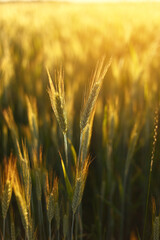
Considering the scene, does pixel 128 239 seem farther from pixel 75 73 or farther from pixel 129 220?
pixel 75 73

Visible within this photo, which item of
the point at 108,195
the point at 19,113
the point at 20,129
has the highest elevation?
the point at 19,113

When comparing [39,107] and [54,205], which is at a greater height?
[39,107]

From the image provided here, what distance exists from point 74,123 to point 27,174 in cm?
61

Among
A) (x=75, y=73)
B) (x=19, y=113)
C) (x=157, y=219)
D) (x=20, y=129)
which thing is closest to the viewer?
(x=157, y=219)

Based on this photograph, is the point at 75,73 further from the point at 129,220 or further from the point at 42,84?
the point at 129,220

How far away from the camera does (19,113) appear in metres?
1.23

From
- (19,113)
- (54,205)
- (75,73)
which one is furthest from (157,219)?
(75,73)

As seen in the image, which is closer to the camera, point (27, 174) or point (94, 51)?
point (27, 174)

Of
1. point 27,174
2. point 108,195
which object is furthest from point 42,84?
point 27,174

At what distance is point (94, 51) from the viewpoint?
2.34 meters

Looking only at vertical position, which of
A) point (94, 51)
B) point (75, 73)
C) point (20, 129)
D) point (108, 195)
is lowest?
point (108, 195)

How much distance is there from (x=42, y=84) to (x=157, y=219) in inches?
41.9

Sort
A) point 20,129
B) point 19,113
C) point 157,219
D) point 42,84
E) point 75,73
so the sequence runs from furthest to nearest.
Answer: point 75,73 < point 42,84 < point 19,113 < point 20,129 < point 157,219

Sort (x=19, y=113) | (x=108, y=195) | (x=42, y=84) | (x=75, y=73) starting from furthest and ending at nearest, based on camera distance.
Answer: (x=75, y=73), (x=42, y=84), (x=19, y=113), (x=108, y=195)
